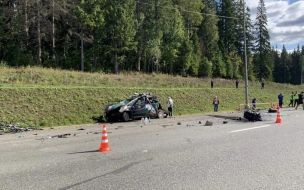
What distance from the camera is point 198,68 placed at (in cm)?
6003

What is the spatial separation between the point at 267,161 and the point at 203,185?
242 cm

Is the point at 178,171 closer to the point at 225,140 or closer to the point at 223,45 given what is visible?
the point at 225,140

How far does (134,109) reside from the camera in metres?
18.8

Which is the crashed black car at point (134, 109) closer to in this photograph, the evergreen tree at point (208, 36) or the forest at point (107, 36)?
the forest at point (107, 36)

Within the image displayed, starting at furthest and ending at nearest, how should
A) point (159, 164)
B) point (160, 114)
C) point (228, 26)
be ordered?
point (228, 26)
point (160, 114)
point (159, 164)

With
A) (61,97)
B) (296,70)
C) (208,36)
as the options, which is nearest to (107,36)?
(61,97)

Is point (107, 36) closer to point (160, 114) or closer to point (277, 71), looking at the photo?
point (160, 114)

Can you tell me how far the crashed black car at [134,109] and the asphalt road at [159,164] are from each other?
319 inches

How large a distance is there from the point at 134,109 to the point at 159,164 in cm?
1238

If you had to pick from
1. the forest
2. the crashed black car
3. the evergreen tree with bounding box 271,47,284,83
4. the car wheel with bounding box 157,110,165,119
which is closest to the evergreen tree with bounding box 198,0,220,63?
the forest

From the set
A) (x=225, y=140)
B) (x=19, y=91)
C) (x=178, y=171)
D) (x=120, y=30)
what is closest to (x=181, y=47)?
(x=120, y=30)

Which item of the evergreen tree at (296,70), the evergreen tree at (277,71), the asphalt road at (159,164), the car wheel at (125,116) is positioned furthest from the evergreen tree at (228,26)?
the asphalt road at (159,164)

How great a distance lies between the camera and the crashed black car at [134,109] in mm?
17922

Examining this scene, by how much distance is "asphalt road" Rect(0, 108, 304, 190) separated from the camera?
5188mm
